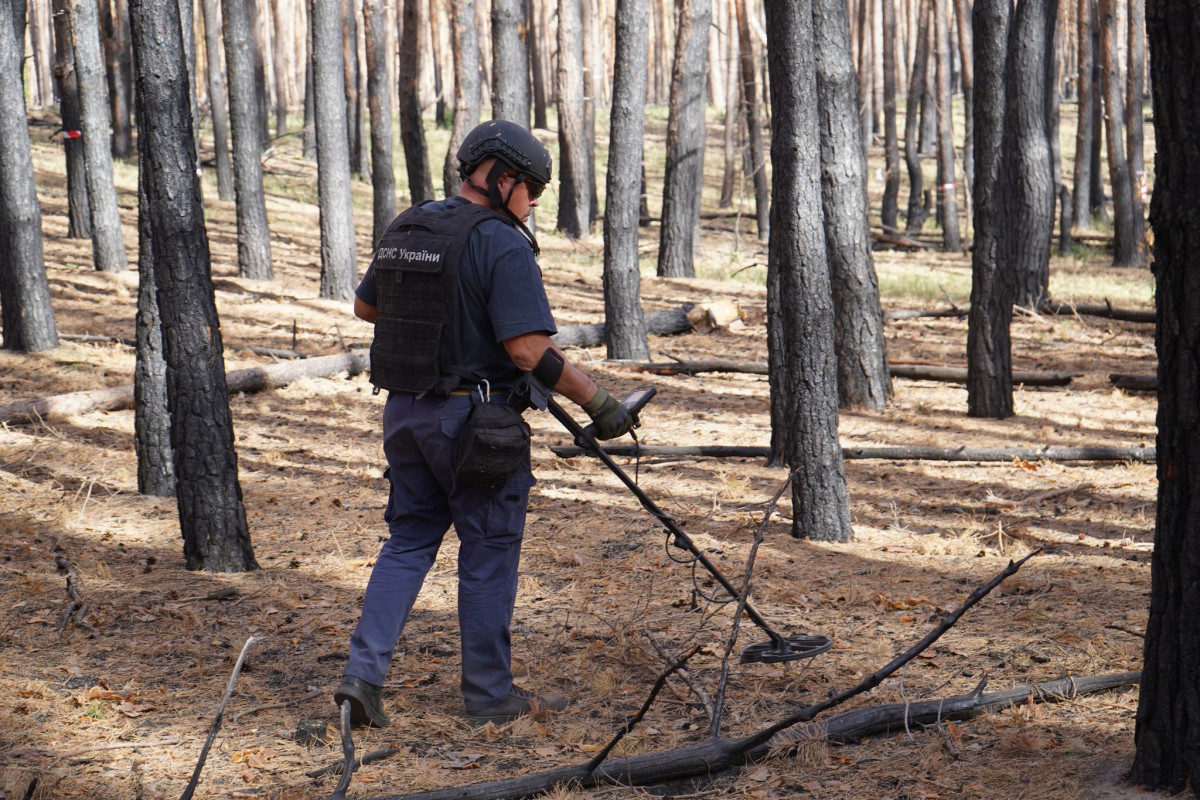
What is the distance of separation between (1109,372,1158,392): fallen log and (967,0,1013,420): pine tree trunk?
159cm

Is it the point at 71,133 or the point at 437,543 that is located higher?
the point at 71,133

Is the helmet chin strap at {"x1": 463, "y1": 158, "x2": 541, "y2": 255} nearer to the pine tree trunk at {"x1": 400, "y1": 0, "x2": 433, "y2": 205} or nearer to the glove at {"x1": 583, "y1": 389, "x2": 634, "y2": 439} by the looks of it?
the glove at {"x1": 583, "y1": 389, "x2": 634, "y2": 439}

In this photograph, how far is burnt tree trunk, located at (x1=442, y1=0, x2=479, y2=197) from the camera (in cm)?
1416

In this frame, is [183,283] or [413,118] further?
[413,118]

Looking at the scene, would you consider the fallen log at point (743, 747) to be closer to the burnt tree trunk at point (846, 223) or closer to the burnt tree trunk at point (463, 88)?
the burnt tree trunk at point (846, 223)

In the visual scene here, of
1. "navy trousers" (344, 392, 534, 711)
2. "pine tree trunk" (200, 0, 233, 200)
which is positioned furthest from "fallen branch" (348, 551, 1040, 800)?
"pine tree trunk" (200, 0, 233, 200)

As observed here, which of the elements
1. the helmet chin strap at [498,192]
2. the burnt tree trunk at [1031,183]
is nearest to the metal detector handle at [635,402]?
the helmet chin strap at [498,192]

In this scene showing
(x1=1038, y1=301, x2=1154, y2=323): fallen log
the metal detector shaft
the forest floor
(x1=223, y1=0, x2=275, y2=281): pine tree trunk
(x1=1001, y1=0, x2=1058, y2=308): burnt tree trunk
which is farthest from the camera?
(x1=223, y1=0, x2=275, y2=281): pine tree trunk

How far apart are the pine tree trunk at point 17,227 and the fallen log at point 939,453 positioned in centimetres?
613

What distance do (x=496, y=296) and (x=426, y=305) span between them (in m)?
0.27

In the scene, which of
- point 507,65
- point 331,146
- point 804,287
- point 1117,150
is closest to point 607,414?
point 804,287

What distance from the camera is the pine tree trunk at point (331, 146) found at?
14.9 m

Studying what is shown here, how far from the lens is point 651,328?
1328 cm

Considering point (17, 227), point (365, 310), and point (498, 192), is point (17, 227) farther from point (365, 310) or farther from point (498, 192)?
point (498, 192)
